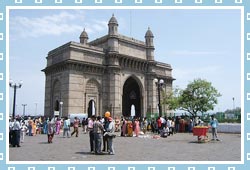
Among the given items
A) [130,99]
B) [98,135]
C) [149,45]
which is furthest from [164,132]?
[130,99]

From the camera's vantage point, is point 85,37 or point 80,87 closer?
point 80,87

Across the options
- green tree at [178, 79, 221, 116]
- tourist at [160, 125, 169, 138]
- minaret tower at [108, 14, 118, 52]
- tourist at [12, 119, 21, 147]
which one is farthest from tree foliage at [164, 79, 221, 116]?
tourist at [12, 119, 21, 147]

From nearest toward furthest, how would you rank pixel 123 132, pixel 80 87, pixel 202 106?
pixel 123 132 → pixel 80 87 → pixel 202 106

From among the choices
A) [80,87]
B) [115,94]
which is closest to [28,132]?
[80,87]

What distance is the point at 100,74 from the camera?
4300cm

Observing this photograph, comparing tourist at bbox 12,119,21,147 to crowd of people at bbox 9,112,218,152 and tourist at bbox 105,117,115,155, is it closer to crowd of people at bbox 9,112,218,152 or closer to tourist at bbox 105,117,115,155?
crowd of people at bbox 9,112,218,152

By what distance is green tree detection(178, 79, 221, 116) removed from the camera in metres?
47.3

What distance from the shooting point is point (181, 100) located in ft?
158

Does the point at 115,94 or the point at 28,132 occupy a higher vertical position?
the point at 115,94

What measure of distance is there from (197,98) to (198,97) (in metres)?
0.23

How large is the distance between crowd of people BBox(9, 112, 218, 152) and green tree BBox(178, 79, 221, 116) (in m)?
17.8

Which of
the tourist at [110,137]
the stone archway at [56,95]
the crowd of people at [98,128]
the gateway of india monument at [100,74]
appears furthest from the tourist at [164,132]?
the stone archway at [56,95]
